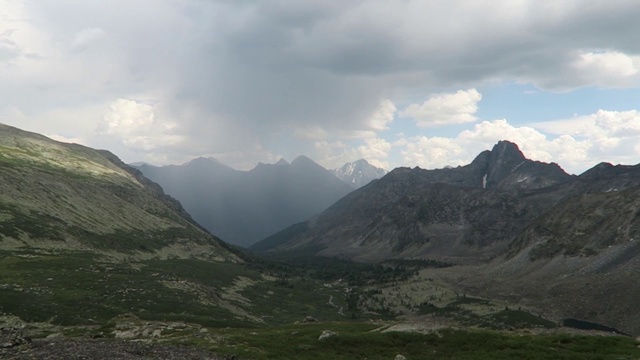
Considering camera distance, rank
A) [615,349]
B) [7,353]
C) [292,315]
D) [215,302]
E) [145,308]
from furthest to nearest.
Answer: [292,315] → [215,302] → [145,308] → [615,349] → [7,353]

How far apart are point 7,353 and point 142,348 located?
1156 centimetres

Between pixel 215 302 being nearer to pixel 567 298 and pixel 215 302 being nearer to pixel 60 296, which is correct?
pixel 60 296

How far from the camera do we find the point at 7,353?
38.3 m

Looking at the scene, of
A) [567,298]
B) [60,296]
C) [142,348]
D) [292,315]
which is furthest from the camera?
[567,298]

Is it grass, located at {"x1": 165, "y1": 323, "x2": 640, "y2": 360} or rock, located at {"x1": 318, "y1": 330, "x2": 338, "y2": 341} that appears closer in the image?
grass, located at {"x1": 165, "y1": 323, "x2": 640, "y2": 360}

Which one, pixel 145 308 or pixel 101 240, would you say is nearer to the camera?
pixel 145 308

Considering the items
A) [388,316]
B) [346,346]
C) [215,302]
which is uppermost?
[346,346]

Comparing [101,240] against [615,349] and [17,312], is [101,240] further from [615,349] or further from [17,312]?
[615,349]

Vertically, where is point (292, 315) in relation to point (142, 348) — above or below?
below

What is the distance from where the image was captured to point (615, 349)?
152 feet

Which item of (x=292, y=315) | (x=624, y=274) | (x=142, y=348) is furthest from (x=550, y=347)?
(x=624, y=274)

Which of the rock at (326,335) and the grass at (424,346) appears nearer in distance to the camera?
the grass at (424,346)

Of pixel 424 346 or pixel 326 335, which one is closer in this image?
pixel 424 346

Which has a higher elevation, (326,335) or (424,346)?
(424,346)
